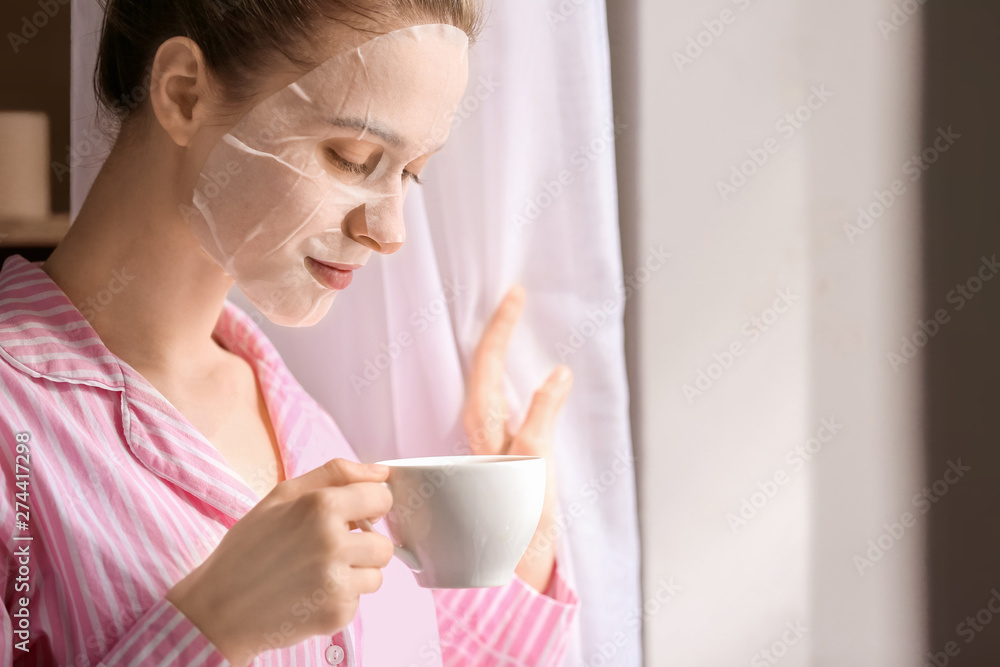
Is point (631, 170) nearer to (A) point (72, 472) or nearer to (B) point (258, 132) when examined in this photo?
(B) point (258, 132)

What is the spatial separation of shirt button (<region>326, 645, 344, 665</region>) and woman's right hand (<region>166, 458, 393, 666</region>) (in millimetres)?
112

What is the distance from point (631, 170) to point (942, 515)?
497 millimetres

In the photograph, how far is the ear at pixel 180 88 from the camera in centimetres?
55

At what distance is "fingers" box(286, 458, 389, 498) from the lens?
0.46 metres

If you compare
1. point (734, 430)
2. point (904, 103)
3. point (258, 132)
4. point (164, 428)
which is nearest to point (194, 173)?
point (258, 132)

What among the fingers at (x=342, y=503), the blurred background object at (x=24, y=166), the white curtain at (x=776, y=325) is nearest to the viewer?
the fingers at (x=342, y=503)

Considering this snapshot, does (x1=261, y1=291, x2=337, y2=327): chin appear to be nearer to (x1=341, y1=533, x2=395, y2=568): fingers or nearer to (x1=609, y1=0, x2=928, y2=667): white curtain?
(x1=341, y1=533, x2=395, y2=568): fingers

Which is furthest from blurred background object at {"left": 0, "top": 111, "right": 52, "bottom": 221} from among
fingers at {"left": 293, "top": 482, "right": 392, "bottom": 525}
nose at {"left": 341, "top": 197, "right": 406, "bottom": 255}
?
fingers at {"left": 293, "top": 482, "right": 392, "bottom": 525}

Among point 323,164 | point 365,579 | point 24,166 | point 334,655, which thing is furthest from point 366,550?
point 24,166

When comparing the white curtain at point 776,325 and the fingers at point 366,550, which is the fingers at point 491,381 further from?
the fingers at point 366,550

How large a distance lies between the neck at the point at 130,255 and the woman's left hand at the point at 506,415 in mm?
275

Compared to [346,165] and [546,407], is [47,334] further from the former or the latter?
Answer: [546,407]

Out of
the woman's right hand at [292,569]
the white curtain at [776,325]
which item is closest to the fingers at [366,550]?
the woman's right hand at [292,569]

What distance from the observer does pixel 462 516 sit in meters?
0.47
